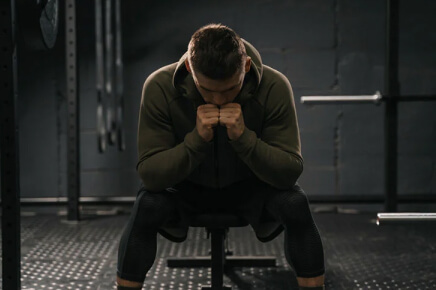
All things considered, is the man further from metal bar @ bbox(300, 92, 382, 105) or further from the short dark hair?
metal bar @ bbox(300, 92, 382, 105)

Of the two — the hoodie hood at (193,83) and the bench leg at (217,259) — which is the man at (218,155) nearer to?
the hoodie hood at (193,83)

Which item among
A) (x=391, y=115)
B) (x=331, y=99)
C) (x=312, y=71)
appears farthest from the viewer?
(x=312, y=71)

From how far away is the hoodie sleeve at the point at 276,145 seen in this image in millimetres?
1713

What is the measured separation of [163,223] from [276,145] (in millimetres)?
376

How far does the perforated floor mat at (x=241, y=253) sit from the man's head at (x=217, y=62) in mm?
873

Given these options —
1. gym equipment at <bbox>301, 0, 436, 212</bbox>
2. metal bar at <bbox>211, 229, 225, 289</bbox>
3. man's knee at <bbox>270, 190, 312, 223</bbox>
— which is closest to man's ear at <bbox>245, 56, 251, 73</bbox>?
man's knee at <bbox>270, 190, 312, 223</bbox>

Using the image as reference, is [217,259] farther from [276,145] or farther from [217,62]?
[217,62]

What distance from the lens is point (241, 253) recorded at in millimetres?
2754

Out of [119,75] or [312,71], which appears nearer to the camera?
[119,75]

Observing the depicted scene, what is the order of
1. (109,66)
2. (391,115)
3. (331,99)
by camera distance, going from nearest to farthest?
1. (331,99)
2. (391,115)
3. (109,66)

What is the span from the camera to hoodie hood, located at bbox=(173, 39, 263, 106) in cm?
178

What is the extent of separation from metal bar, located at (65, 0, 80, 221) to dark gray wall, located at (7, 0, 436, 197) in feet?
0.76

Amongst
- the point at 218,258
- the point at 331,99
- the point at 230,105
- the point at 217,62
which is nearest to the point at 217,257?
the point at 218,258

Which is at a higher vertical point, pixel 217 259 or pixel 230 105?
pixel 230 105
